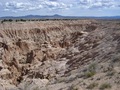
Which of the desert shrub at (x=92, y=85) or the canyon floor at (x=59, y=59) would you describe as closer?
the desert shrub at (x=92, y=85)

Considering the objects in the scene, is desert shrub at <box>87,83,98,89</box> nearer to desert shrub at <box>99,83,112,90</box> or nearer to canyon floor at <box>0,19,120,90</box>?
canyon floor at <box>0,19,120,90</box>

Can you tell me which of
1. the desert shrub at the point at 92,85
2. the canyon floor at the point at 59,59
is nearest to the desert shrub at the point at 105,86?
the canyon floor at the point at 59,59

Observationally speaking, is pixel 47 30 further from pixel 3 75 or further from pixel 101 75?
pixel 101 75

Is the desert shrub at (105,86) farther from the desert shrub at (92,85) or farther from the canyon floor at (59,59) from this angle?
the desert shrub at (92,85)

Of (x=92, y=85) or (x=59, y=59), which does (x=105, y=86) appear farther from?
(x=59, y=59)

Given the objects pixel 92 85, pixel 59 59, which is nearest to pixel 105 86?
pixel 92 85

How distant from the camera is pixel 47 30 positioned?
2785 inches

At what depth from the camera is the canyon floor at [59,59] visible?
1802 cm

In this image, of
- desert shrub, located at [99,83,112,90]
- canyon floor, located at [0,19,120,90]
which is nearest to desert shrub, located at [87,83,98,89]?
canyon floor, located at [0,19,120,90]

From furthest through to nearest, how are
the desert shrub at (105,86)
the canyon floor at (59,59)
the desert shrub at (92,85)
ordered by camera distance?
the canyon floor at (59,59) → the desert shrub at (92,85) → the desert shrub at (105,86)

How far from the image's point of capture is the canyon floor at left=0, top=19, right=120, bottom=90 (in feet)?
59.1

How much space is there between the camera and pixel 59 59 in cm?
3425

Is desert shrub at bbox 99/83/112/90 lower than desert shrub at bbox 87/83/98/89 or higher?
higher

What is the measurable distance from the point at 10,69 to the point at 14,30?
32.5 metres
